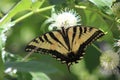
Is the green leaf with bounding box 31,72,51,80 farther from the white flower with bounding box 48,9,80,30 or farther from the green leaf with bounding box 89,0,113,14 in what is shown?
the green leaf with bounding box 89,0,113,14

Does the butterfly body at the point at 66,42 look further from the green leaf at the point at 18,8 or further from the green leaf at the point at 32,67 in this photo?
the green leaf at the point at 18,8

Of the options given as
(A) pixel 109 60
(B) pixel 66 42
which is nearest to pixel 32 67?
(B) pixel 66 42

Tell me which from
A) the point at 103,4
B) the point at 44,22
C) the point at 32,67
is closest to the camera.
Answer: the point at 103,4

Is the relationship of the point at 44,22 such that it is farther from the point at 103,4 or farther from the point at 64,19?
the point at 103,4

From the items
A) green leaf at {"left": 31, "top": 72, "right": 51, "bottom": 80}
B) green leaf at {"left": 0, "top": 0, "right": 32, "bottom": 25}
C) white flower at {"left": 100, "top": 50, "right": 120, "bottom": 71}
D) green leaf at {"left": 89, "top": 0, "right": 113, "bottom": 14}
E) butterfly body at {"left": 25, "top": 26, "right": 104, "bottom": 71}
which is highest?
green leaf at {"left": 0, "top": 0, "right": 32, "bottom": 25}

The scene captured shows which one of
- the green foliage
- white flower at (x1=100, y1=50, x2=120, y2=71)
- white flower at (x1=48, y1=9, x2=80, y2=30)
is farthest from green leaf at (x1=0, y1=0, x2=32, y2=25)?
white flower at (x1=100, y1=50, x2=120, y2=71)

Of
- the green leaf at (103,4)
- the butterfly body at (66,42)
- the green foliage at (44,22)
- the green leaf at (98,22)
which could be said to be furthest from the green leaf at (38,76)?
the green leaf at (103,4)
